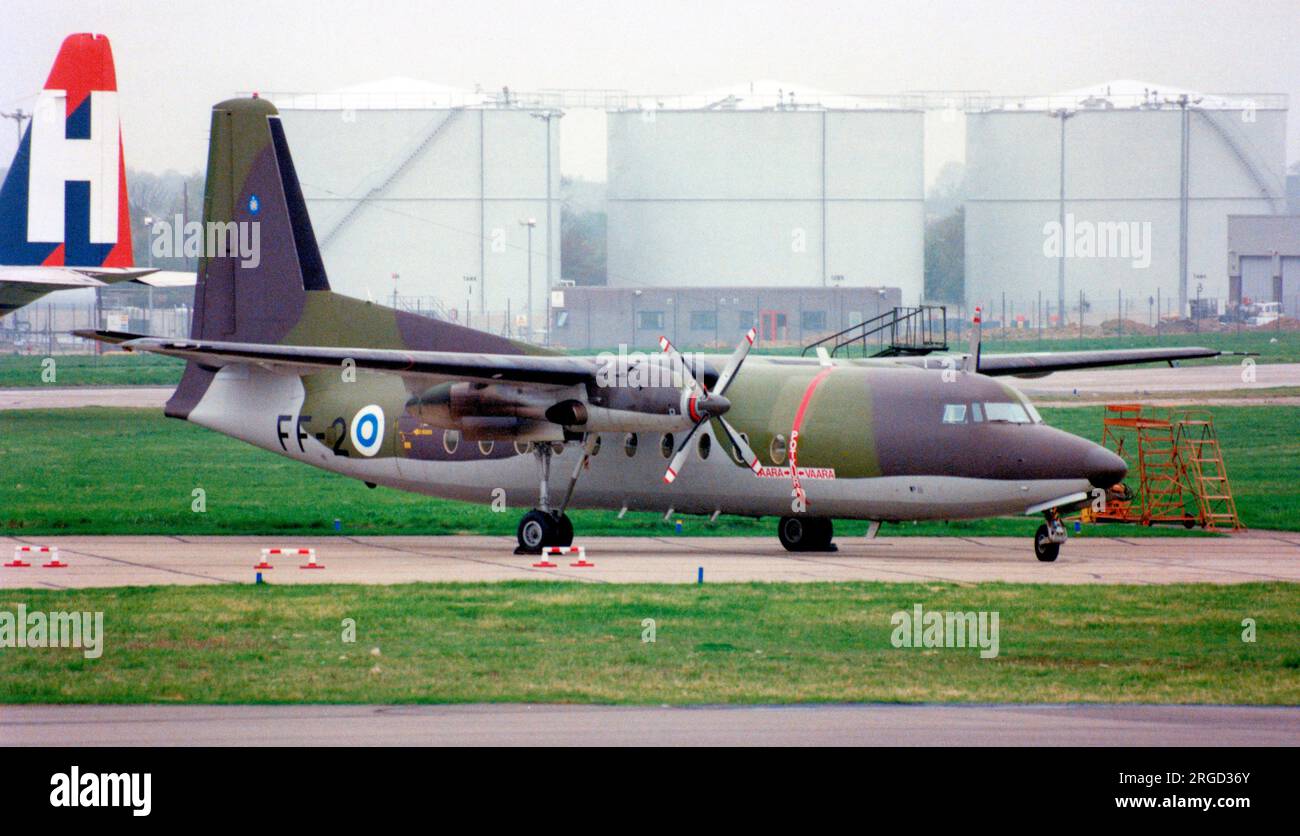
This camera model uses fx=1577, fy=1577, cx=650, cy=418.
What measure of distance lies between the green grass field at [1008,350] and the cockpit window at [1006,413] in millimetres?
42356

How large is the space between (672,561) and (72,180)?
2588cm

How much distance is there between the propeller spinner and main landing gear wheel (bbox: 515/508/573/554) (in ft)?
6.93

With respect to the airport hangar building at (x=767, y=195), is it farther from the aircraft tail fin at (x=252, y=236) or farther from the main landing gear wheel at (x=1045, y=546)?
the main landing gear wheel at (x=1045, y=546)

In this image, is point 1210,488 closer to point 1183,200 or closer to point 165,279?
point 165,279

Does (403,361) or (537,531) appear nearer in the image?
(403,361)

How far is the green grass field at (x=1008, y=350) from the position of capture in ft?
227

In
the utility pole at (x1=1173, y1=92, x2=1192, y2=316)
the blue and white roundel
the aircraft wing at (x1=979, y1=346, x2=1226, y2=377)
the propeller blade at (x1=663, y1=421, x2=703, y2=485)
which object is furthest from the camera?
the utility pole at (x1=1173, y1=92, x2=1192, y2=316)

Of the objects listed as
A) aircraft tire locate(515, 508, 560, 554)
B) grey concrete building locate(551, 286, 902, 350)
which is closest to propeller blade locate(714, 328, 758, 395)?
aircraft tire locate(515, 508, 560, 554)

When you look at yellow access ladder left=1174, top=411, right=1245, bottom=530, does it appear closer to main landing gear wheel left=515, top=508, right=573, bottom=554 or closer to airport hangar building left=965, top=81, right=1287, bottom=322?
main landing gear wheel left=515, top=508, right=573, bottom=554

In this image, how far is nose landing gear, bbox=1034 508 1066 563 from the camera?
2547cm

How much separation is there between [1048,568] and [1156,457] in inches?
740

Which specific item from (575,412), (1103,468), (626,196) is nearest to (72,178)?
(575,412)

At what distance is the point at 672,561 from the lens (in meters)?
26.1

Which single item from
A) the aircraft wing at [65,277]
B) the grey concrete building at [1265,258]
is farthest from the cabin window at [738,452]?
the grey concrete building at [1265,258]
